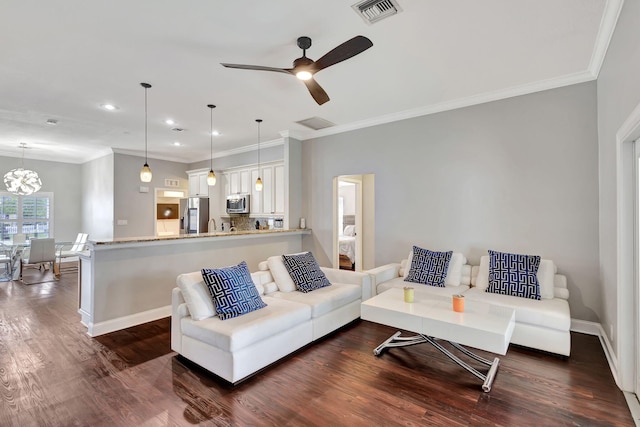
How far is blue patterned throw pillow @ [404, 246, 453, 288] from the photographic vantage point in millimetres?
3906

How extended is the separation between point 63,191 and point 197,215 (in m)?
4.55

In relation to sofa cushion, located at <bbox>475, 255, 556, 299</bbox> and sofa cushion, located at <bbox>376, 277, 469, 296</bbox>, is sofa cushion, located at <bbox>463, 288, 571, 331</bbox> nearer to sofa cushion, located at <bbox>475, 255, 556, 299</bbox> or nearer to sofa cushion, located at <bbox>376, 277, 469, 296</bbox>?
sofa cushion, located at <bbox>475, 255, 556, 299</bbox>

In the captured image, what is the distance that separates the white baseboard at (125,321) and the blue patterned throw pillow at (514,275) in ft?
13.6

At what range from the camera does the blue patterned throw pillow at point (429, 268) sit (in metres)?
3.91

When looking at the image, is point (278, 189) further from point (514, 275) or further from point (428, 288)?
point (514, 275)

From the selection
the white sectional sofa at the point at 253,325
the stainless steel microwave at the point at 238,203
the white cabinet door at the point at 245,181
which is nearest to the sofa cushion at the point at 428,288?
the white sectional sofa at the point at 253,325

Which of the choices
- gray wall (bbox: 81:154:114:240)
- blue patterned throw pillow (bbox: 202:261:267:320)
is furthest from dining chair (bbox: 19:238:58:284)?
blue patterned throw pillow (bbox: 202:261:267:320)

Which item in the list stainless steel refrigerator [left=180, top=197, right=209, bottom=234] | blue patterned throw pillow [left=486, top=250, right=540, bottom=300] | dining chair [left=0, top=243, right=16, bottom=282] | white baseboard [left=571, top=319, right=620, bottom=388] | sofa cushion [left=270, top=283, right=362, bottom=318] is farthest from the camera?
stainless steel refrigerator [left=180, top=197, right=209, bottom=234]

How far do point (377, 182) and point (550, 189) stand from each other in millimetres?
2305

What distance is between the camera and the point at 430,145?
14.8 ft

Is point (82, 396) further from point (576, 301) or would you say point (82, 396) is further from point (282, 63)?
point (576, 301)

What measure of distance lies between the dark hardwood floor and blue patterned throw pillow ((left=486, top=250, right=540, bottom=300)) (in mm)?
617

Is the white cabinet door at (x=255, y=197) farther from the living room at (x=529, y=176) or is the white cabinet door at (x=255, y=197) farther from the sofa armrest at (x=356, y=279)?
the sofa armrest at (x=356, y=279)

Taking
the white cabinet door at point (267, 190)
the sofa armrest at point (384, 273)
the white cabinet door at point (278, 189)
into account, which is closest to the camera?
the sofa armrest at point (384, 273)
